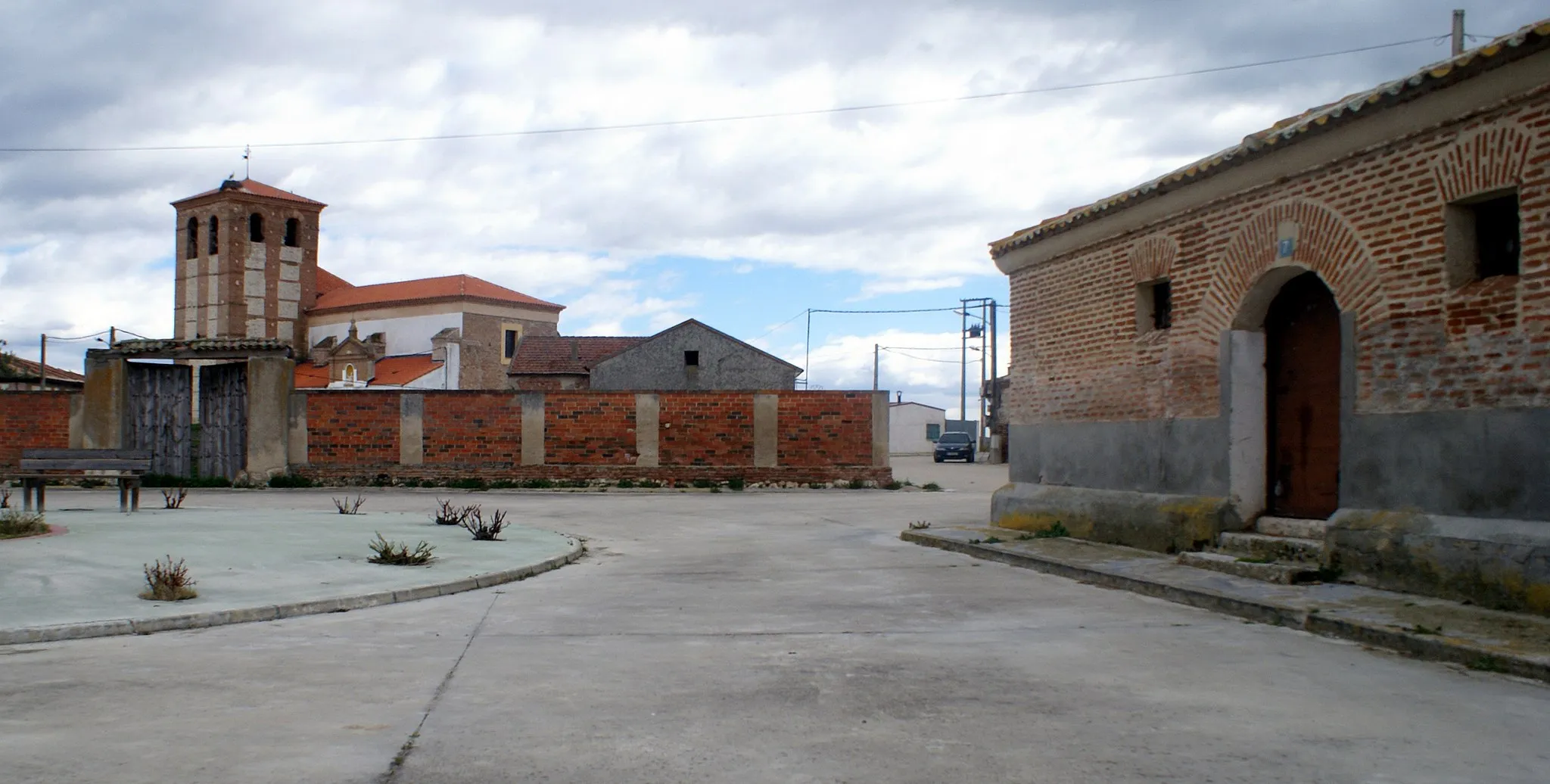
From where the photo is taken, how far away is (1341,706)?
557 cm

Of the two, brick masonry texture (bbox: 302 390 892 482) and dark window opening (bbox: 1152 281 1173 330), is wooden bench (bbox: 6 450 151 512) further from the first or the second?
dark window opening (bbox: 1152 281 1173 330)

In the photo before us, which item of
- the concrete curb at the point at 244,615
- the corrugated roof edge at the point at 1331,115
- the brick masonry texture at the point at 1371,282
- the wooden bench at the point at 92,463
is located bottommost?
the concrete curb at the point at 244,615

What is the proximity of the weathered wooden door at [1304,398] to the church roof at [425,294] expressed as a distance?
203 feet

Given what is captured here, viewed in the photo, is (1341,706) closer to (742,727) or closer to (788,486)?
(742,727)

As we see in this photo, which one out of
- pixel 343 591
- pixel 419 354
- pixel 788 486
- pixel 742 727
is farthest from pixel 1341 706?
pixel 419 354

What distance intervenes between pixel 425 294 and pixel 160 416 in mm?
44760

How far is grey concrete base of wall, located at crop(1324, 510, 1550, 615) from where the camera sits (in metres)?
7.90

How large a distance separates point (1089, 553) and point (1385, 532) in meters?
3.31

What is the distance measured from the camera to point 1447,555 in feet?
28.0

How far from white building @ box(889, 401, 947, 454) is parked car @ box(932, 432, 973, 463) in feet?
105

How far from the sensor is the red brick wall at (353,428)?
27.5 meters

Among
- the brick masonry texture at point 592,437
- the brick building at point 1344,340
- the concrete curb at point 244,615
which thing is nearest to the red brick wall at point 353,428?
the brick masonry texture at point 592,437

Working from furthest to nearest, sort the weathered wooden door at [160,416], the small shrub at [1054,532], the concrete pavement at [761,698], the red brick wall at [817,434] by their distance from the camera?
the red brick wall at [817,434] → the weathered wooden door at [160,416] → the small shrub at [1054,532] → the concrete pavement at [761,698]

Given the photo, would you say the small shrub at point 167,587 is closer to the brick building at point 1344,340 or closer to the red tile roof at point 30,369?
the brick building at point 1344,340
